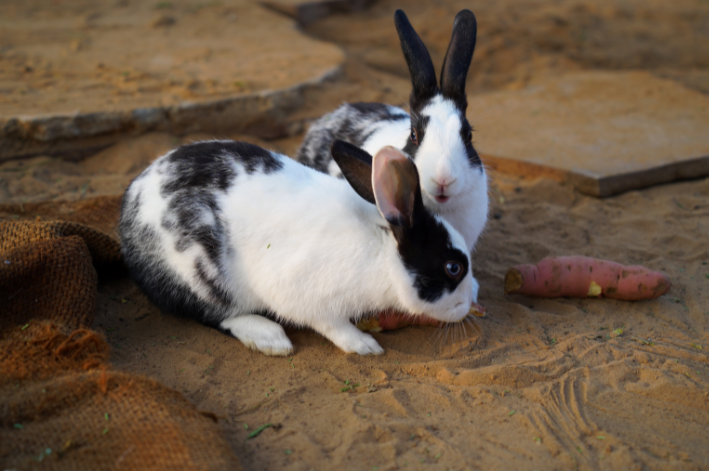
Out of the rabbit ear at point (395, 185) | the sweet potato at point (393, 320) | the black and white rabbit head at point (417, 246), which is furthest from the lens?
the sweet potato at point (393, 320)

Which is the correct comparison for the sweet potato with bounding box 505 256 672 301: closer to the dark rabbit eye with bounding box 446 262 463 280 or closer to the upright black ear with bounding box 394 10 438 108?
the dark rabbit eye with bounding box 446 262 463 280

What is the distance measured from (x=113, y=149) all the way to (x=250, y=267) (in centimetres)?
Answer: 302

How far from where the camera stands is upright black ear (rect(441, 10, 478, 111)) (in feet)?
11.7

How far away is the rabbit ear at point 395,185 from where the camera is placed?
9.00 feet

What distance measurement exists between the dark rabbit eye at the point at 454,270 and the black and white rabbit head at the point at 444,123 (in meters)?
0.43

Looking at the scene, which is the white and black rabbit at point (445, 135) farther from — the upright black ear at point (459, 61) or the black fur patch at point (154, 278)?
the black fur patch at point (154, 278)

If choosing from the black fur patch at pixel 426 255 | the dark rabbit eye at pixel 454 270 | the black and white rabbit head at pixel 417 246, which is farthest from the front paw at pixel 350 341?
the dark rabbit eye at pixel 454 270

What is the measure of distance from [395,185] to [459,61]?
118 cm

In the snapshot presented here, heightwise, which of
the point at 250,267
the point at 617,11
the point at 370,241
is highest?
the point at 617,11

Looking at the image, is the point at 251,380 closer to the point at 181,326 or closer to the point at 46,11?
the point at 181,326

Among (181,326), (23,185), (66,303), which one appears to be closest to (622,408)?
(181,326)

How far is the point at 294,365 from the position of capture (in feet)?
10.0

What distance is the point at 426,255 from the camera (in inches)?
115

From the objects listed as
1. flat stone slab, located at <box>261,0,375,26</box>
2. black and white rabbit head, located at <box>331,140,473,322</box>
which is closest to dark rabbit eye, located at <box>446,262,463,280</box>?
black and white rabbit head, located at <box>331,140,473,322</box>
